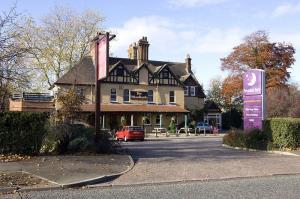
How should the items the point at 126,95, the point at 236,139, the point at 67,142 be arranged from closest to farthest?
1. the point at 67,142
2. the point at 236,139
3. the point at 126,95

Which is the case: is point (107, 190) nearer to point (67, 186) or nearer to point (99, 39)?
point (67, 186)

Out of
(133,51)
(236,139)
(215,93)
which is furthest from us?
(215,93)

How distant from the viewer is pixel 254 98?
26.3m

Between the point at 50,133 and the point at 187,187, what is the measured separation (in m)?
8.57

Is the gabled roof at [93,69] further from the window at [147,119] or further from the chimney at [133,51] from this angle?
the window at [147,119]

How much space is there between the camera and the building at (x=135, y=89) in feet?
172

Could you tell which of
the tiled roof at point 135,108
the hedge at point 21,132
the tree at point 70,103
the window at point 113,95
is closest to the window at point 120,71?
the window at point 113,95

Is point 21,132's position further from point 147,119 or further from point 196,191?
point 147,119

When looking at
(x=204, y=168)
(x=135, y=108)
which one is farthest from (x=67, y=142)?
(x=135, y=108)

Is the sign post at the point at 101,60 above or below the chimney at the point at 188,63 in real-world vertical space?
below

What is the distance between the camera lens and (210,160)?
18.7m

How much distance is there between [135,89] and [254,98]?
30.2m

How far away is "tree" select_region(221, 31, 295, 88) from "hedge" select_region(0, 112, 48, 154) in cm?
4771

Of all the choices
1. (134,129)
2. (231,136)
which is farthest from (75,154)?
(134,129)
